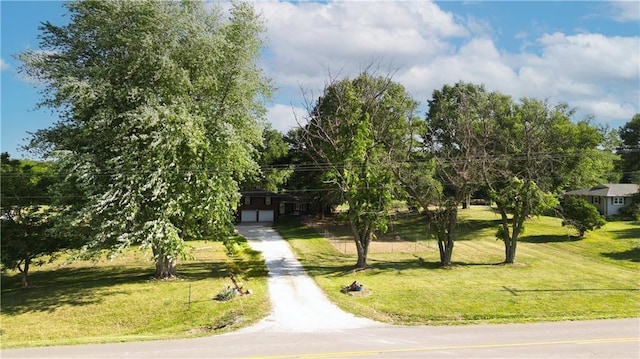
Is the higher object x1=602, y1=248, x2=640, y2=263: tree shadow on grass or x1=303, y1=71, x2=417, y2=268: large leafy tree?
x1=303, y1=71, x2=417, y2=268: large leafy tree

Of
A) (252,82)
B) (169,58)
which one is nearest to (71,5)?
(169,58)

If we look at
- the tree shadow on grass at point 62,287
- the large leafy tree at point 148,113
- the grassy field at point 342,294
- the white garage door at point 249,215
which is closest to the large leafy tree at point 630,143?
the grassy field at point 342,294

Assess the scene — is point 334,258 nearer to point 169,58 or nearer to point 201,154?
point 201,154

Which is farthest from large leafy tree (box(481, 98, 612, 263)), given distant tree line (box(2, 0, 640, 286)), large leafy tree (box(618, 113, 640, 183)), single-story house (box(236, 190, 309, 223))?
single-story house (box(236, 190, 309, 223))

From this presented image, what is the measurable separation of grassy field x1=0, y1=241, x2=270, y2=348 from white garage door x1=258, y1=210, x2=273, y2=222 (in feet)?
91.1

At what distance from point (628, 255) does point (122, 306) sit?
3549cm

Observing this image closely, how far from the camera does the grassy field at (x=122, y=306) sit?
18734mm

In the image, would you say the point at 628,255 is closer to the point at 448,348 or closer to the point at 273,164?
the point at 448,348

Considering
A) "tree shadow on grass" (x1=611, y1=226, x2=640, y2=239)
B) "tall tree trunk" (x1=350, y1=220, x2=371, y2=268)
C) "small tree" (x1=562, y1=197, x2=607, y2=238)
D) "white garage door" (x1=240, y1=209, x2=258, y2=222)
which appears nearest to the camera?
"tall tree trunk" (x1=350, y1=220, x2=371, y2=268)

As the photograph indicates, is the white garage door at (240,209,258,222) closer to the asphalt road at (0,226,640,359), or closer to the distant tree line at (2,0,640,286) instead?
the distant tree line at (2,0,640,286)

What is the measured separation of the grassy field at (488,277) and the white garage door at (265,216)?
40.9 ft

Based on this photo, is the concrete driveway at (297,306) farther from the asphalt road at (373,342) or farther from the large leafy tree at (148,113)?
the large leafy tree at (148,113)

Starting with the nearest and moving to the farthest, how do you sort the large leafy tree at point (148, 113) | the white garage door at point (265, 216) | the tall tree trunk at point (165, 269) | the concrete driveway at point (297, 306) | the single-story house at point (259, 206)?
the concrete driveway at point (297, 306)
the large leafy tree at point (148, 113)
the tall tree trunk at point (165, 269)
the single-story house at point (259, 206)
the white garage door at point (265, 216)

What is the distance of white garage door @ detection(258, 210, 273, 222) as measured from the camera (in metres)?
58.3
